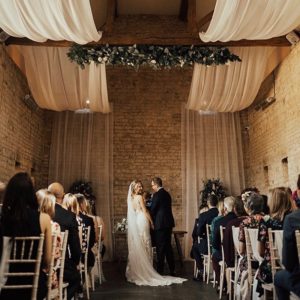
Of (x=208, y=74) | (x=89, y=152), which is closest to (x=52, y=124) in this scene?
(x=89, y=152)

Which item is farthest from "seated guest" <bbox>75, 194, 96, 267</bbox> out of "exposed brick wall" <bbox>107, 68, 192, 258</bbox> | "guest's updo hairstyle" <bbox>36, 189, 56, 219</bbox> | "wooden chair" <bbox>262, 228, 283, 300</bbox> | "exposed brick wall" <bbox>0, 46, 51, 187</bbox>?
"exposed brick wall" <bbox>107, 68, 192, 258</bbox>

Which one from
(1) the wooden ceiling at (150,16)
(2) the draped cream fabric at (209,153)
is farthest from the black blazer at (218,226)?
(1) the wooden ceiling at (150,16)

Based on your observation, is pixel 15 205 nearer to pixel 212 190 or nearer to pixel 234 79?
pixel 234 79

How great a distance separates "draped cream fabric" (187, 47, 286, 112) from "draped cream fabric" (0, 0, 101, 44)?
2669 mm

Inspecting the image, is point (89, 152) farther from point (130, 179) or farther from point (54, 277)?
point (54, 277)

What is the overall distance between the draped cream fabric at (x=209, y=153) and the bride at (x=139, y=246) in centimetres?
315

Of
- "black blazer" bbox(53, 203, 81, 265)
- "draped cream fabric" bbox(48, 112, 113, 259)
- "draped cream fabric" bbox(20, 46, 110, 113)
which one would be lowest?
"black blazer" bbox(53, 203, 81, 265)

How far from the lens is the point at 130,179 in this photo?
9.57 metres

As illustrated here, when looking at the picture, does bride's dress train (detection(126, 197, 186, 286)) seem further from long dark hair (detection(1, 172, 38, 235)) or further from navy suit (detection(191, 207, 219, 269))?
long dark hair (detection(1, 172, 38, 235))

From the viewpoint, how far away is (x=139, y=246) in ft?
20.0

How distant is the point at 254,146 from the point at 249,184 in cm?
101

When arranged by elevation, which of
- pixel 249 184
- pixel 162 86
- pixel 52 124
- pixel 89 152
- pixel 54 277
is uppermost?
pixel 162 86

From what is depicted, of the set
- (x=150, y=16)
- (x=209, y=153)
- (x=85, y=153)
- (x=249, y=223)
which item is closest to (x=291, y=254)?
(x=249, y=223)

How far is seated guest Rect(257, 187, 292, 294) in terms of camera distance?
3176 millimetres
